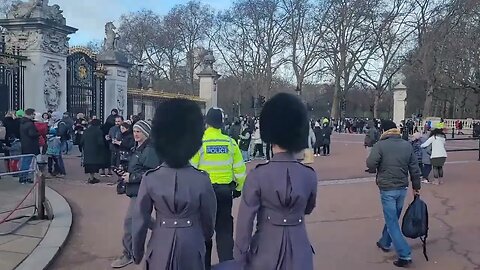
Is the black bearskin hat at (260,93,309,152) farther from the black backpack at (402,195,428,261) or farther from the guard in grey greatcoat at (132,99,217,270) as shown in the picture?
the black backpack at (402,195,428,261)

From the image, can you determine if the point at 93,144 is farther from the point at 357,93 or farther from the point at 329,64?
the point at 357,93

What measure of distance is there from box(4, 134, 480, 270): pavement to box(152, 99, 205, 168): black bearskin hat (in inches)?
103

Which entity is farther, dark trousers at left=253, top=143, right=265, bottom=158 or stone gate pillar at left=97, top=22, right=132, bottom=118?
stone gate pillar at left=97, top=22, right=132, bottom=118

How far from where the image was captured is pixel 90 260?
636 cm

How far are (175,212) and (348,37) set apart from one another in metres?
49.4

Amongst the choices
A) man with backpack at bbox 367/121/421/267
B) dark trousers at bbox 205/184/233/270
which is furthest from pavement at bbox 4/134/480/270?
dark trousers at bbox 205/184/233/270

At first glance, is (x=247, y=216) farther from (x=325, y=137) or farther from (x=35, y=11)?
(x=325, y=137)

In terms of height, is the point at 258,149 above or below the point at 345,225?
above

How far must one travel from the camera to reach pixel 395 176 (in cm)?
618

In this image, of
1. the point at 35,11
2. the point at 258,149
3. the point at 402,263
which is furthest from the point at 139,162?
the point at 258,149

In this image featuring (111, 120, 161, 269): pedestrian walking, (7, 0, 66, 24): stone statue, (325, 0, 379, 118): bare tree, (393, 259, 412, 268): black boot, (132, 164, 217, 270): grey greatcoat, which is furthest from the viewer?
(325, 0, 379, 118): bare tree

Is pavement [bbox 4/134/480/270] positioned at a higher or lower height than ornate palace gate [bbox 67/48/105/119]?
lower

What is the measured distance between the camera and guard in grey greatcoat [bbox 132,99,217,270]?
3537 mm

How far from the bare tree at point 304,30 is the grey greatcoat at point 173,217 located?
46.2 meters
